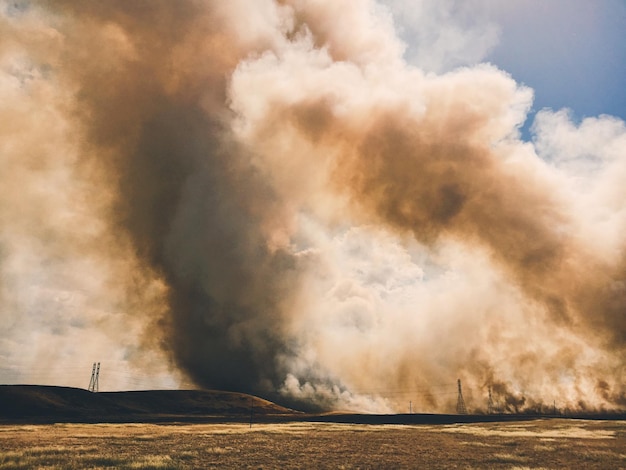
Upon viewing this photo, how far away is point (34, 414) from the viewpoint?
12306 cm

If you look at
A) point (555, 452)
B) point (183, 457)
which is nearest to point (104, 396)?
point (183, 457)

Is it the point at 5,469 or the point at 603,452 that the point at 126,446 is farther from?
the point at 603,452

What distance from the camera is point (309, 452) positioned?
4025cm

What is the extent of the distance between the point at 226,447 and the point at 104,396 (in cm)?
13144

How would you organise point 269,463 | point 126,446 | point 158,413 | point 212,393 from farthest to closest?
point 212,393, point 158,413, point 126,446, point 269,463

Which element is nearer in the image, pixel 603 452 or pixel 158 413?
pixel 603 452

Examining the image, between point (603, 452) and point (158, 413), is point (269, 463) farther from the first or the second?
point (158, 413)

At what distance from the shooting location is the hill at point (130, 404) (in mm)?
126812

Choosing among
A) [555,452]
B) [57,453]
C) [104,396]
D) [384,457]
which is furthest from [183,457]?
[104,396]

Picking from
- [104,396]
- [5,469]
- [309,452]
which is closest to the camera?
[5,469]

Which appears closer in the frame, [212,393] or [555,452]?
[555,452]

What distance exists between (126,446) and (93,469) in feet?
56.8

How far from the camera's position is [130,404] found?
147875mm

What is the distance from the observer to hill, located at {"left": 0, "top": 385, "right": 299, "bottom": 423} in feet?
416
